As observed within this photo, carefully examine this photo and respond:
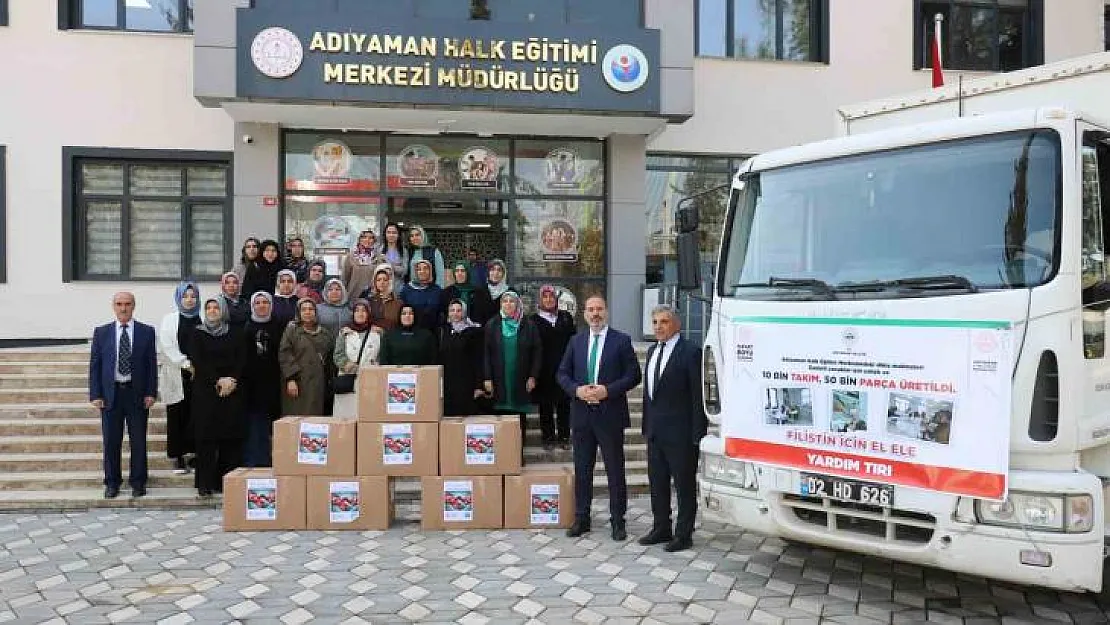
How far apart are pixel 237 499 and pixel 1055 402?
559cm

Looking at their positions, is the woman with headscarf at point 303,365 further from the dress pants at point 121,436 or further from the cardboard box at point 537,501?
Result: the cardboard box at point 537,501

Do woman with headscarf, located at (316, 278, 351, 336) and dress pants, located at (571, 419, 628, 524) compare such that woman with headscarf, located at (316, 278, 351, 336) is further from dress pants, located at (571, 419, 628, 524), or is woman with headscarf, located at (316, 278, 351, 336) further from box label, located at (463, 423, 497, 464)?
dress pants, located at (571, 419, 628, 524)

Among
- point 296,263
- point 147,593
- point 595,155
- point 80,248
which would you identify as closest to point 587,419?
point 147,593

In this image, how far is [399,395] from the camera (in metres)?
6.49


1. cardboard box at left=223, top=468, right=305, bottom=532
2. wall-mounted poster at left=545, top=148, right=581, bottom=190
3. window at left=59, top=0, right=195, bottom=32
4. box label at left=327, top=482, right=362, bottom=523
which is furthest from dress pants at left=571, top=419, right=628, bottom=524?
window at left=59, top=0, right=195, bottom=32

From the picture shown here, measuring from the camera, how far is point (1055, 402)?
387 cm

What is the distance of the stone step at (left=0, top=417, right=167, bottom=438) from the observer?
834 centimetres

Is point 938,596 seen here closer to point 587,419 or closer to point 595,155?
point 587,419

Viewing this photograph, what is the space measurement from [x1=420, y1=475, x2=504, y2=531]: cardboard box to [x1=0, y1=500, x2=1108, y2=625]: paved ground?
13 centimetres

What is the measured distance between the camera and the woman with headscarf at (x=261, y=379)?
7.38 m

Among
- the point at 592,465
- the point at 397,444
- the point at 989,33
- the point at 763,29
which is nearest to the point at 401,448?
the point at 397,444

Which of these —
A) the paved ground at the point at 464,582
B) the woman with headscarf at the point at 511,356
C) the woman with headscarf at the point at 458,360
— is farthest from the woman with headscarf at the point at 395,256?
the paved ground at the point at 464,582

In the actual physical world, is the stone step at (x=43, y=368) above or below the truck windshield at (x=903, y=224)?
below

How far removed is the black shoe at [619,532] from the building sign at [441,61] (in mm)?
6019
